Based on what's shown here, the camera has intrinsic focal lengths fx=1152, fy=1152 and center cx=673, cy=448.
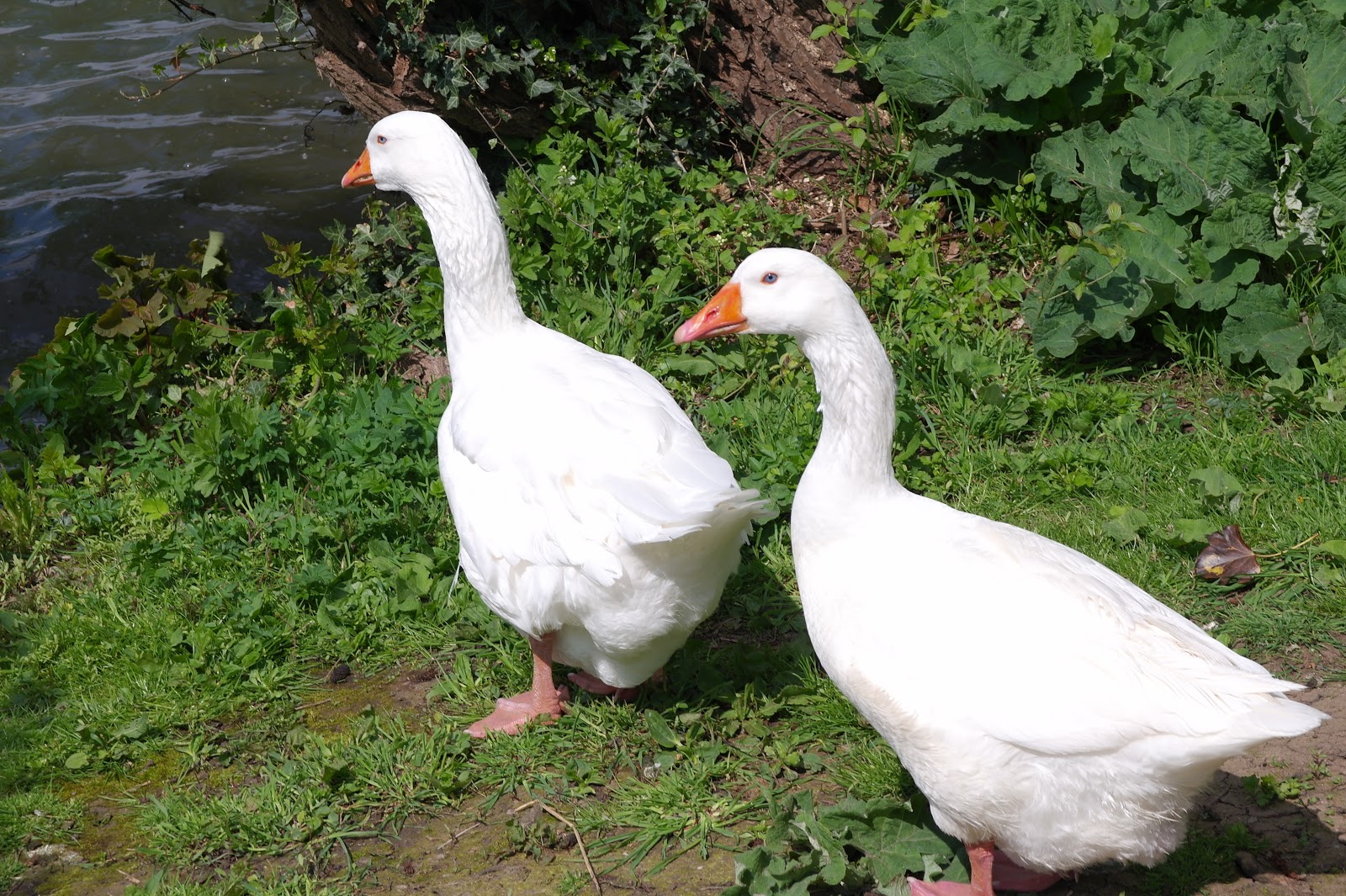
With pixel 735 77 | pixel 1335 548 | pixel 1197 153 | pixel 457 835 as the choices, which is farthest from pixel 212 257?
pixel 1335 548

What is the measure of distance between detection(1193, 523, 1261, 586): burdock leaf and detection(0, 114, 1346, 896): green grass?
0.06 metres

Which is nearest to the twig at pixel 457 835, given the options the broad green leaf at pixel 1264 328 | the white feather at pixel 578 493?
the white feather at pixel 578 493

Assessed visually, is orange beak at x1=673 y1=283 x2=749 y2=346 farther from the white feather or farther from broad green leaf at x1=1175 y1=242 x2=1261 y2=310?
broad green leaf at x1=1175 y1=242 x2=1261 y2=310

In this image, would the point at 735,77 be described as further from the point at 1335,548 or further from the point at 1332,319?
the point at 1335,548

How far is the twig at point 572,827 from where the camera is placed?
10.3ft

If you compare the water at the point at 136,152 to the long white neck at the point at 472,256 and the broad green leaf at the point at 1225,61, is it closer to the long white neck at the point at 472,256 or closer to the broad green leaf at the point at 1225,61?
the long white neck at the point at 472,256

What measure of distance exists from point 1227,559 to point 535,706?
2.36 m

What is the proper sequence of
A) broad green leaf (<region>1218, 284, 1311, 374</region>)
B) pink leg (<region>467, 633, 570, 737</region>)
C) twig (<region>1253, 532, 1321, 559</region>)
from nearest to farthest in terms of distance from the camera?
pink leg (<region>467, 633, 570, 737</region>) < twig (<region>1253, 532, 1321, 559</region>) < broad green leaf (<region>1218, 284, 1311, 374</region>)

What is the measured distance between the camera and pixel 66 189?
801 cm

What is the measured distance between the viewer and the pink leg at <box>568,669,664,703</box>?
3.86m

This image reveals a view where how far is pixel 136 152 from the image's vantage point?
845 centimetres

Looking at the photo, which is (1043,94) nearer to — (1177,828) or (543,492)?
(543,492)

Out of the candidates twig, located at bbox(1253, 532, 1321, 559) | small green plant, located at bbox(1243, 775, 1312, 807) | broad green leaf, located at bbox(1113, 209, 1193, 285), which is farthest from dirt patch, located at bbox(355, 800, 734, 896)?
broad green leaf, located at bbox(1113, 209, 1193, 285)

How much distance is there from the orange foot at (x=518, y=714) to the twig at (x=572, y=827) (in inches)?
11.9
